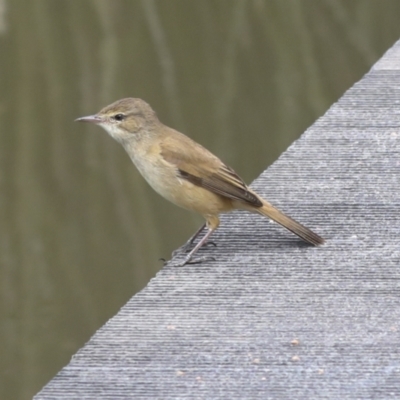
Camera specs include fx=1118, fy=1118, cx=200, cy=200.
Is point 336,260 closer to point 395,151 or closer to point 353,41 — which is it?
point 395,151

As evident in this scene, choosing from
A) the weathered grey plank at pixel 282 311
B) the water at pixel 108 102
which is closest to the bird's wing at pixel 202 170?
the weathered grey plank at pixel 282 311

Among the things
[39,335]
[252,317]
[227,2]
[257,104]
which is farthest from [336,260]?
[227,2]

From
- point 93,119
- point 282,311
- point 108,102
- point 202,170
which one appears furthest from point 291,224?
point 108,102

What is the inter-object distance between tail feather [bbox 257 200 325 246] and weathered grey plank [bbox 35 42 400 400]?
0.23ft

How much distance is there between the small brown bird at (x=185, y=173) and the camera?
5.26 m

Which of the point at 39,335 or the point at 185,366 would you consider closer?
the point at 185,366

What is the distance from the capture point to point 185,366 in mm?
3584

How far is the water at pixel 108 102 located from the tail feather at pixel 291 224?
4161mm

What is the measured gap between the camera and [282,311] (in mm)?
4035

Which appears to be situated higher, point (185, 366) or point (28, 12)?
point (185, 366)

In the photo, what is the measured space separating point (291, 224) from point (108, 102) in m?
7.67

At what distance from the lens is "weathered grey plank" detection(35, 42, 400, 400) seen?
3.46m

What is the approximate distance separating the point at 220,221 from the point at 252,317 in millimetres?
1577

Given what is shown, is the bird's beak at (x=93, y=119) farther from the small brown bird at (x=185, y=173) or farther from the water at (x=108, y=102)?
the water at (x=108, y=102)
